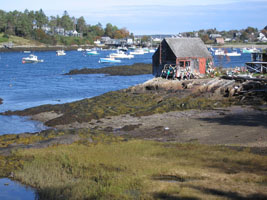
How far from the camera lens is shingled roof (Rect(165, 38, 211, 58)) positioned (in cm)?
4700

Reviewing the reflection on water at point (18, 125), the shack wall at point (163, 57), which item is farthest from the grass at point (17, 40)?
the reflection on water at point (18, 125)

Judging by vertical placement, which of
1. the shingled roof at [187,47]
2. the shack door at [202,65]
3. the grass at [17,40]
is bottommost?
the shack door at [202,65]

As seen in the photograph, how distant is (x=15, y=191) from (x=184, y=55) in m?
32.4

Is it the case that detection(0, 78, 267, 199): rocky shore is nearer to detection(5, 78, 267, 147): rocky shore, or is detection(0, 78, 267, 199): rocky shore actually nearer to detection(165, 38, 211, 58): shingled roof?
detection(5, 78, 267, 147): rocky shore

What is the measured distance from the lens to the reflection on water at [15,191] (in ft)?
54.6

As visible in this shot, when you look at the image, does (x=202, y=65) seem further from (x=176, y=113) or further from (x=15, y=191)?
(x=15, y=191)

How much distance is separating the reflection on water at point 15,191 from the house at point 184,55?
30.4 m

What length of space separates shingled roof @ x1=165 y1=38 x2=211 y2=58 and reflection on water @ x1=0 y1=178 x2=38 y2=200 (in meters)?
31.3

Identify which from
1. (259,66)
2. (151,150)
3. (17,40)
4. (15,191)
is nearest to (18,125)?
(151,150)

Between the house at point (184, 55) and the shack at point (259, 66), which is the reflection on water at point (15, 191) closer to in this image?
the shack at point (259, 66)

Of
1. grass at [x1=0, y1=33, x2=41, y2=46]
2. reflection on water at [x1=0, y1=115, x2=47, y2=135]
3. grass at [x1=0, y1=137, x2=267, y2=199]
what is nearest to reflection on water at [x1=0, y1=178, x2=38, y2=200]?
grass at [x1=0, y1=137, x2=267, y2=199]

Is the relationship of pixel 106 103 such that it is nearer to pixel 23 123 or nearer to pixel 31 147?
pixel 23 123

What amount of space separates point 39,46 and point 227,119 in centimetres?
18078

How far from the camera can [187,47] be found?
157 ft
